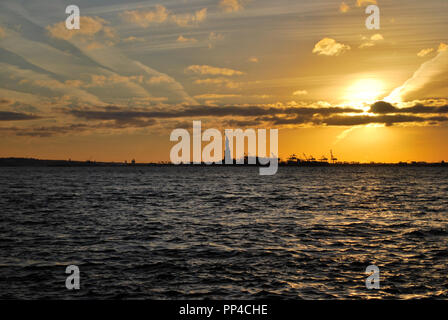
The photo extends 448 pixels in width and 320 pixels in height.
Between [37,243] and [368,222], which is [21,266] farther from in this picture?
[368,222]

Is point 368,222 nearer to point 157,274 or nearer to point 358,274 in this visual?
point 358,274

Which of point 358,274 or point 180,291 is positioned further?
point 358,274

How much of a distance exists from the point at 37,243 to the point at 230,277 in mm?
17229

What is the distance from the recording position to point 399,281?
784 inches

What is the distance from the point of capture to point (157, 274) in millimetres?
21266

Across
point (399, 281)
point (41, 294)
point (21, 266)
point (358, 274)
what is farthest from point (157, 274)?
point (399, 281)

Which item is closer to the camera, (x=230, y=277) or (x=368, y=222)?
(x=230, y=277)

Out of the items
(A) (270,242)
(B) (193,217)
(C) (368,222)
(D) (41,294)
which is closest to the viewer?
(D) (41,294)
